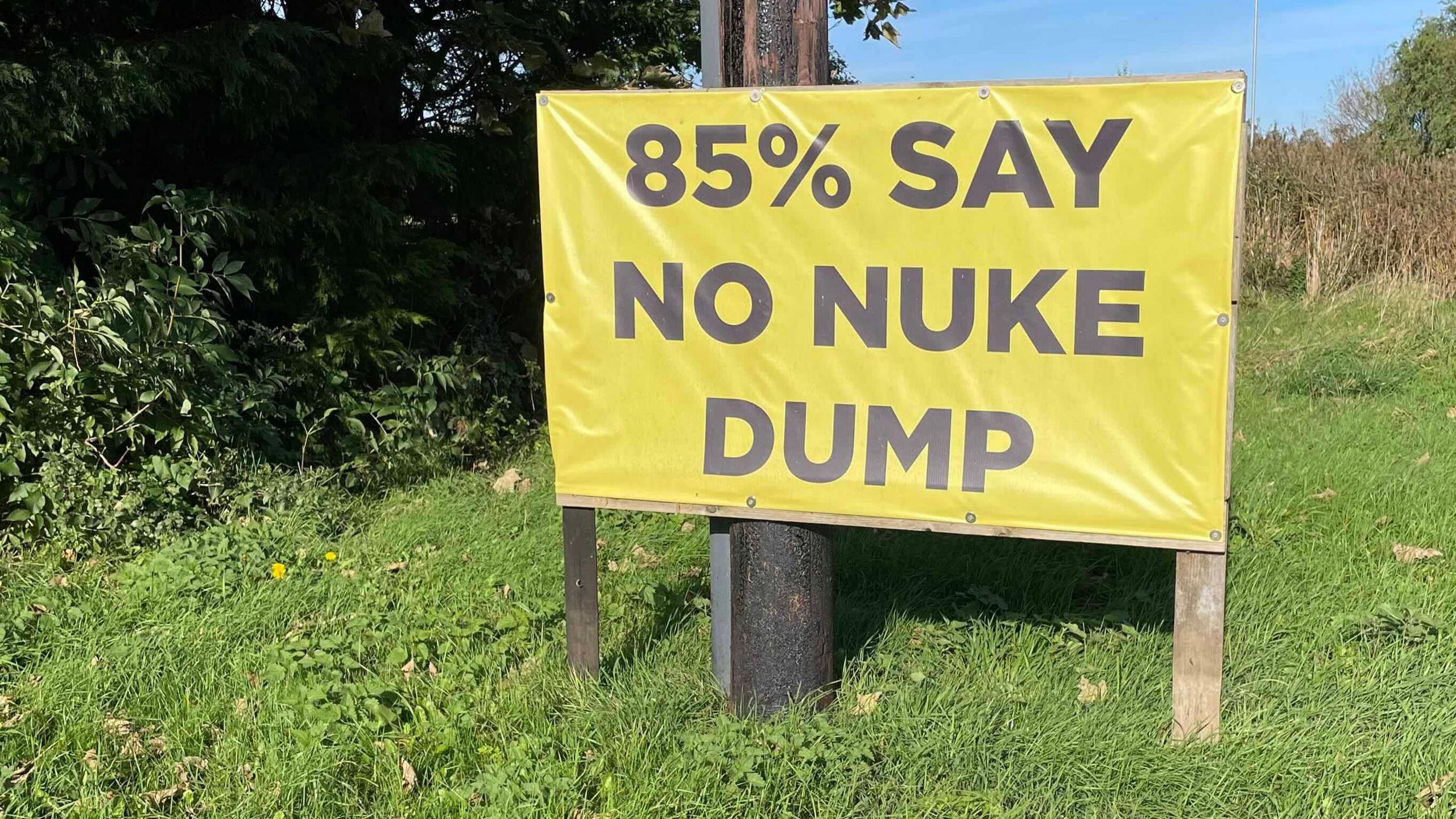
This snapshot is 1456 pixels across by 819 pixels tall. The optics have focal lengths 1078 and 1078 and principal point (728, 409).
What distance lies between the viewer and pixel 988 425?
276cm

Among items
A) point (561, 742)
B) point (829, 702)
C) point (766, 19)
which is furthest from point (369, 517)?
point (766, 19)

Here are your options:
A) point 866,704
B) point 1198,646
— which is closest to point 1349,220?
point 1198,646

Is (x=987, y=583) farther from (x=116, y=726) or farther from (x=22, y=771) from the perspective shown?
(x=22, y=771)

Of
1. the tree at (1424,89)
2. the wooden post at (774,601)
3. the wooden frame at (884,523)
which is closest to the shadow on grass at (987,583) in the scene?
the wooden post at (774,601)

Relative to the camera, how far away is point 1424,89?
Answer: 31.2 metres

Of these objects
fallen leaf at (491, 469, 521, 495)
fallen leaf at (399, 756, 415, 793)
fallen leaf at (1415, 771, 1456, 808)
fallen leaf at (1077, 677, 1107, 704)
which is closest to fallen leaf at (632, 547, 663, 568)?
fallen leaf at (491, 469, 521, 495)

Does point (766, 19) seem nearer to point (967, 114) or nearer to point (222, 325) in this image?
point (967, 114)

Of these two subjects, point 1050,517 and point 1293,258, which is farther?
point 1293,258

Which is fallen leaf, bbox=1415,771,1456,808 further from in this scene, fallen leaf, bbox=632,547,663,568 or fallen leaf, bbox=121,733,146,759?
fallen leaf, bbox=121,733,146,759

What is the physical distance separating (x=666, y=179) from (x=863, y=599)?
68.7 inches

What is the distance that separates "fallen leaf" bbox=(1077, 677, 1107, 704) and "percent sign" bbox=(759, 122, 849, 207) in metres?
1.60

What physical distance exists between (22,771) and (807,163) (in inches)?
102

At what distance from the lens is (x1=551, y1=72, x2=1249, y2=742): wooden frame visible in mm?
2576

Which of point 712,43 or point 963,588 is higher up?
point 712,43
